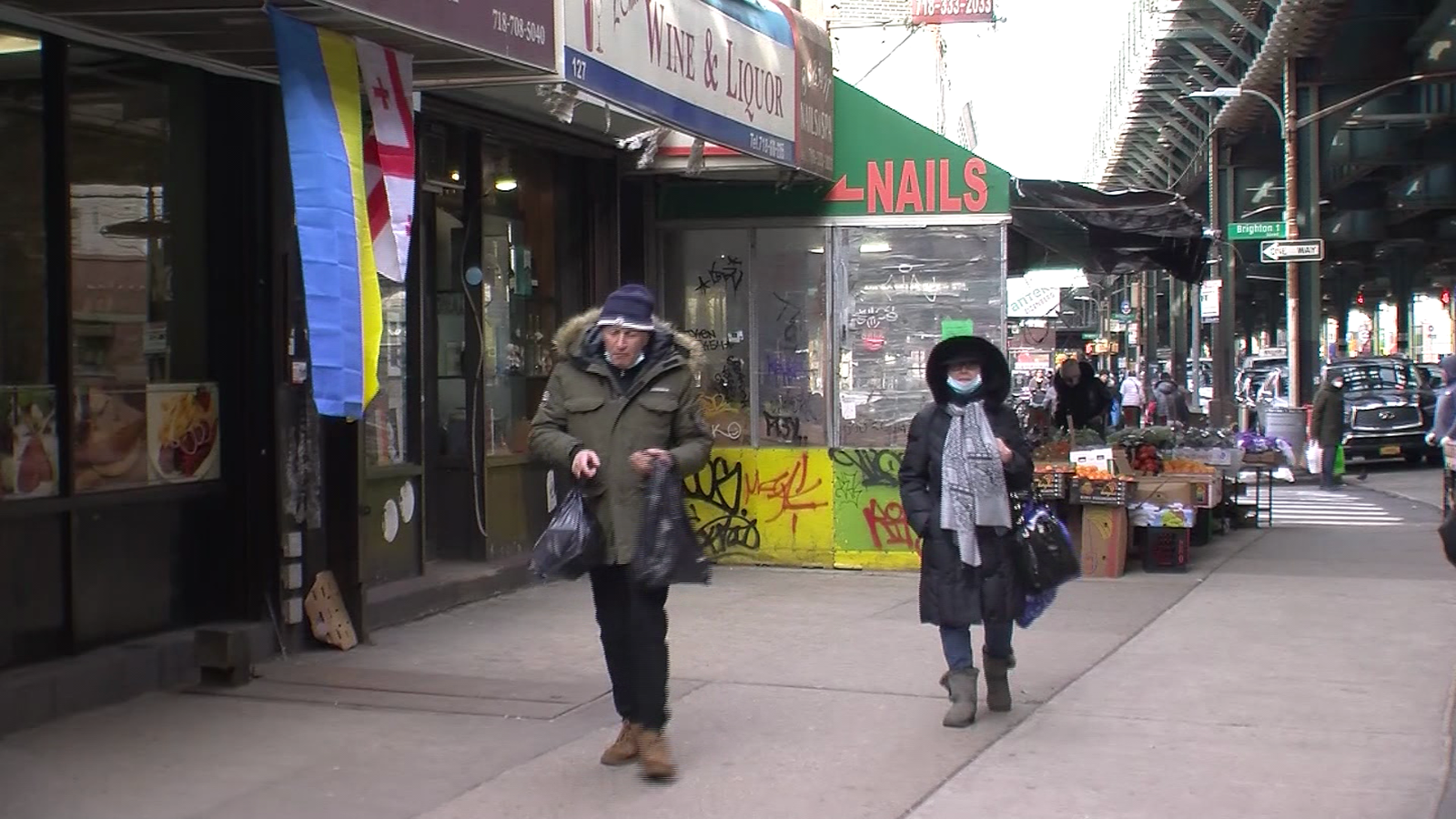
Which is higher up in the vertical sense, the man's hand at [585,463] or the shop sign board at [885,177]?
the shop sign board at [885,177]

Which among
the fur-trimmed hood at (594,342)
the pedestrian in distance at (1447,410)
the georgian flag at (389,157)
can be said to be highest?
the georgian flag at (389,157)

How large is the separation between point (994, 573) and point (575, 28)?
10.9ft

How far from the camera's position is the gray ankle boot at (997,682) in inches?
261

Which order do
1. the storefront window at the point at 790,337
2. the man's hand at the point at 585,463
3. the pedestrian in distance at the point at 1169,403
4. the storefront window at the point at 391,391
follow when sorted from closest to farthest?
the man's hand at the point at 585,463 → the storefront window at the point at 391,391 → the storefront window at the point at 790,337 → the pedestrian in distance at the point at 1169,403

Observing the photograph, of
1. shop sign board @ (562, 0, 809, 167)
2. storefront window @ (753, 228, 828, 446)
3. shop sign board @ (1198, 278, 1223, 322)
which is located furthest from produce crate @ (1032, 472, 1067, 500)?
shop sign board @ (1198, 278, 1223, 322)

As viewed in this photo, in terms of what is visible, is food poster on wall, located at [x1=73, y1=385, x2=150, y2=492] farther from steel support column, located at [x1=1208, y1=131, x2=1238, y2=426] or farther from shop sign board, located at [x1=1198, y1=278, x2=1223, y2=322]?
steel support column, located at [x1=1208, y1=131, x2=1238, y2=426]

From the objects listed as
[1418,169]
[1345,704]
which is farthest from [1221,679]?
[1418,169]

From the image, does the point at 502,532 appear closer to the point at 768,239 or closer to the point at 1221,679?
the point at 768,239

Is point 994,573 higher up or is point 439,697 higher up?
point 994,573

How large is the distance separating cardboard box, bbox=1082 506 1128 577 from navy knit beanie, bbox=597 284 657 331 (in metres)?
6.48

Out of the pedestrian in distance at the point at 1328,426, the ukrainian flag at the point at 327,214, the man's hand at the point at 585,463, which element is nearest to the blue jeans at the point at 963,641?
the man's hand at the point at 585,463

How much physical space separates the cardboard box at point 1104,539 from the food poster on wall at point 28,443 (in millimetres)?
7198

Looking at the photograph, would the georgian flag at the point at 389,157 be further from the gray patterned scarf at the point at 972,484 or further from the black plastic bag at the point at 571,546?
the gray patterned scarf at the point at 972,484

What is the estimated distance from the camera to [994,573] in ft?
20.8
